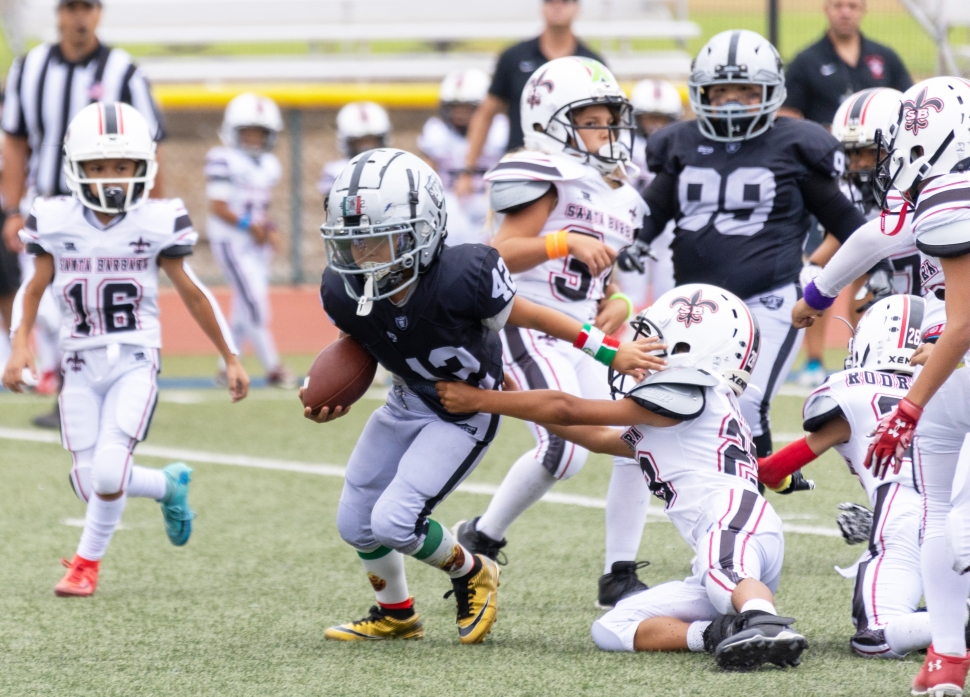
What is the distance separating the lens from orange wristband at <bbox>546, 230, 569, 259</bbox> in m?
4.20

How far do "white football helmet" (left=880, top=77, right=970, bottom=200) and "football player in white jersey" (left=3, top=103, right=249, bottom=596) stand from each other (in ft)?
7.76

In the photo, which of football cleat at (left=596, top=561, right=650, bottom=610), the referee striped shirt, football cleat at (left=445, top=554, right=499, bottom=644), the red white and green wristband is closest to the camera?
the red white and green wristband

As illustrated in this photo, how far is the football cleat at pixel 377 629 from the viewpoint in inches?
151

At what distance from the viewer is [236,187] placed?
933cm

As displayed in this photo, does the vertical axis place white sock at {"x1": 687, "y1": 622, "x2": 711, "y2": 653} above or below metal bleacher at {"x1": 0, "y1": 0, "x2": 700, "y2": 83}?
below

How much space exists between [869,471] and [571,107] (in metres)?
1.54

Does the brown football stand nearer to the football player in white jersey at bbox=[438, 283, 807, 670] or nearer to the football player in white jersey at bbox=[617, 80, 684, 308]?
the football player in white jersey at bbox=[438, 283, 807, 670]

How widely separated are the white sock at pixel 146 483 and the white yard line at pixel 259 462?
1.65 metres

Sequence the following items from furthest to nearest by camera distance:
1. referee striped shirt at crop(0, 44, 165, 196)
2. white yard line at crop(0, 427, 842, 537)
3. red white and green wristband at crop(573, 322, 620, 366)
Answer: referee striped shirt at crop(0, 44, 165, 196), white yard line at crop(0, 427, 842, 537), red white and green wristband at crop(573, 322, 620, 366)

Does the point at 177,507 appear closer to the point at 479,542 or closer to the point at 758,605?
the point at 479,542

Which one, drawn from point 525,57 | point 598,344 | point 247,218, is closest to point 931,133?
point 598,344

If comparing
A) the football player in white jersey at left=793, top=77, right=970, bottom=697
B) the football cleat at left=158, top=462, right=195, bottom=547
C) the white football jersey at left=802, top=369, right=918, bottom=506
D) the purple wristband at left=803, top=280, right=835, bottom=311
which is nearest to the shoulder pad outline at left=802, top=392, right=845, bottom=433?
the white football jersey at left=802, top=369, right=918, bottom=506

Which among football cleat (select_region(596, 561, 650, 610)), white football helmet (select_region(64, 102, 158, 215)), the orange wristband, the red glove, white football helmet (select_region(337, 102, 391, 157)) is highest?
white football helmet (select_region(337, 102, 391, 157))

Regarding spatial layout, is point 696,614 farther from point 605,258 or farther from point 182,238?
point 182,238
